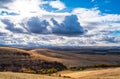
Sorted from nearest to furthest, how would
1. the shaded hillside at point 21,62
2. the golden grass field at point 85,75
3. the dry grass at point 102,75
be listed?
the golden grass field at point 85,75
the dry grass at point 102,75
the shaded hillside at point 21,62

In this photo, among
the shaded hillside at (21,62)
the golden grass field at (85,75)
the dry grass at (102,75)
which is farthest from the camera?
the shaded hillside at (21,62)

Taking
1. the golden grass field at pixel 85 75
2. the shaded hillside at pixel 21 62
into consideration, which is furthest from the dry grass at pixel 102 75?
the shaded hillside at pixel 21 62

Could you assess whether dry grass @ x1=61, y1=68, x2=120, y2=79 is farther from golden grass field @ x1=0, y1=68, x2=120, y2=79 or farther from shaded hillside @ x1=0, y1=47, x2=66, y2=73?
shaded hillside @ x1=0, y1=47, x2=66, y2=73

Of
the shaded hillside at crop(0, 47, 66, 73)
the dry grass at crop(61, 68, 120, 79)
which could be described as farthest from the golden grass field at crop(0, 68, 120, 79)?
the shaded hillside at crop(0, 47, 66, 73)

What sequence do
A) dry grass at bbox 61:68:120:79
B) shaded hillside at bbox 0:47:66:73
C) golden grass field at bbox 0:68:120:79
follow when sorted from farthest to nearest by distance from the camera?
shaded hillside at bbox 0:47:66:73
dry grass at bbox 61:68:120:79
golden grass field at bbox 0:68:120:79

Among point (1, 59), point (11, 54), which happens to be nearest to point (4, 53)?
point (11, 54)

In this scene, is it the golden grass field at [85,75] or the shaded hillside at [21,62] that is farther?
the shaded hillside at [21,62]

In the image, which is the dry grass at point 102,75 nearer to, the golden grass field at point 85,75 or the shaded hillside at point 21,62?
the golden grass field at point 85,75

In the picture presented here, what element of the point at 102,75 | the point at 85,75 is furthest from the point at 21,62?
the point at 102,75

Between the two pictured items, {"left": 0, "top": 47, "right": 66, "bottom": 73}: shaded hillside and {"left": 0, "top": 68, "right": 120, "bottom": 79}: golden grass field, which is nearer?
{"left": 0, "top": 68, "right": 120, "bottom": 79}: golden grass field

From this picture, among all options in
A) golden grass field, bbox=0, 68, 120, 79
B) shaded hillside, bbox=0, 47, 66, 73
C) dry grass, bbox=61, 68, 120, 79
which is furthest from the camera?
shaded hillside, bbox=0, 47, 66, 73

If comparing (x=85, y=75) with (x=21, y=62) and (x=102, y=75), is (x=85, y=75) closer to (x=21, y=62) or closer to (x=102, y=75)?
(x=102, y=75)
